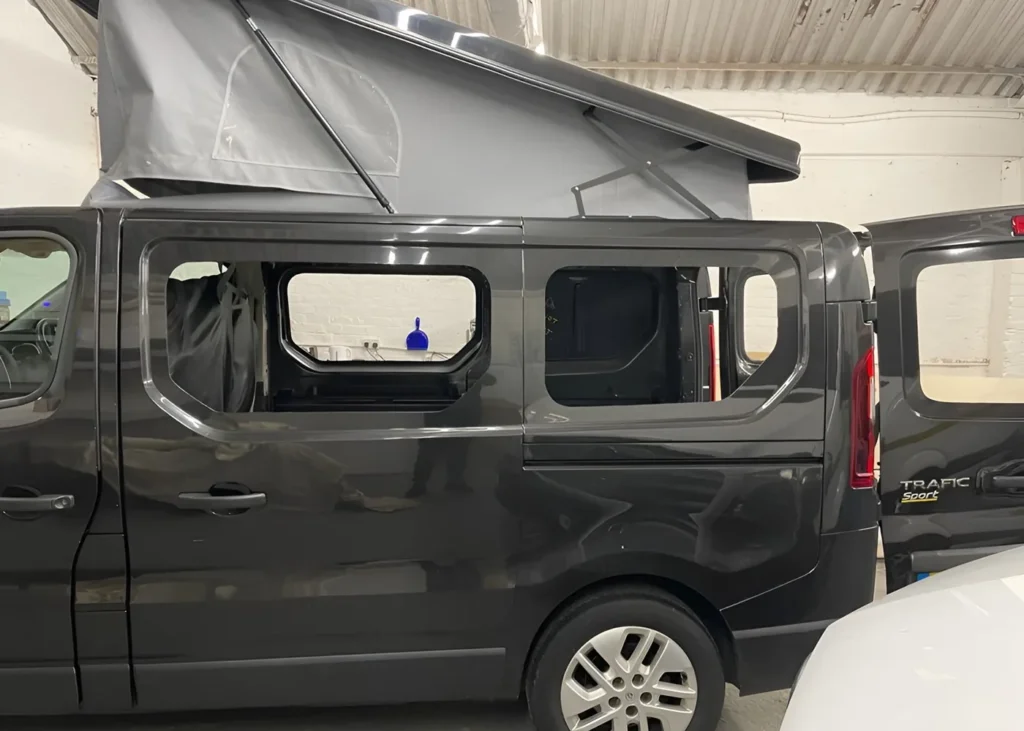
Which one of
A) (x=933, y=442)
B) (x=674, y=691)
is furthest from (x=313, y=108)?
(x=933, y=442)

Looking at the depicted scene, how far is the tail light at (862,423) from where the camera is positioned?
1.92 m

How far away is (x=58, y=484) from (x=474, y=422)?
3.83 feet

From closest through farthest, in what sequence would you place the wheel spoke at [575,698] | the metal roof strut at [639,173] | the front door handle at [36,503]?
1. the front door handle at [36,503]
2. the wheel spoke at [575,698]
3. the metal roof strut at [639,173]

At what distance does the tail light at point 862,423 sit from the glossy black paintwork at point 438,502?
49mm

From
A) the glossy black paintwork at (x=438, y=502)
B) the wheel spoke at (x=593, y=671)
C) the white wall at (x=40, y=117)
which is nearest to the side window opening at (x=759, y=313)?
the glossy black paintwork at (x=438, y=502)

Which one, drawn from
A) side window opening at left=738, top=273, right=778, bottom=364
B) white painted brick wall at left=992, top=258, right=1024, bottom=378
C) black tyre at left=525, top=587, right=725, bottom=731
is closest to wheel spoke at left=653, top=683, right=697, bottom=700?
black tyre at left=525, top=587, right=725, bottom=731

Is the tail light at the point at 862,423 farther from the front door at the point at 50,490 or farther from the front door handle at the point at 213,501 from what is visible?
the front door at the point at 50,490

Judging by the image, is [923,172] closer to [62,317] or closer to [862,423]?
[862,423]

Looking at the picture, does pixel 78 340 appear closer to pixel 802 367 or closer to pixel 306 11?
pixel 306 11

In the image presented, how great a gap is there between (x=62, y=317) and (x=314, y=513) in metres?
0.92

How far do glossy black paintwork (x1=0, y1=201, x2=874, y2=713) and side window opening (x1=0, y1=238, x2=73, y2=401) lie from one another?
15cm

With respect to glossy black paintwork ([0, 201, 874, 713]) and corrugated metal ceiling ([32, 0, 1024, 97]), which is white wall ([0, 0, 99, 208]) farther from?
glossy black paintwork ([0, 201, 874, 713])

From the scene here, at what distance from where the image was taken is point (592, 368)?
285 centimetres

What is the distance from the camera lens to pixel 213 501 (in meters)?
Result: 1.74
